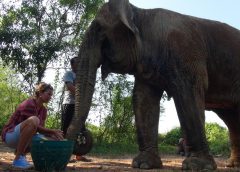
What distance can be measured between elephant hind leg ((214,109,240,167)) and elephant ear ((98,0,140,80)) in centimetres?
195

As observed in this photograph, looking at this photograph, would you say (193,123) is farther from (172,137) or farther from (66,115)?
(172,137)

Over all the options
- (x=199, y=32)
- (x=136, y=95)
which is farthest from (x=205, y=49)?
(x=136, y=95)

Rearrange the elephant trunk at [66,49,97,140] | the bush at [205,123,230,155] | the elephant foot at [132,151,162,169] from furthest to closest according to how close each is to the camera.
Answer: the bush at [205,123,230,155] < the elephant foot at [132,151,162,169] < the elephant trunk at [66,49,97,140]

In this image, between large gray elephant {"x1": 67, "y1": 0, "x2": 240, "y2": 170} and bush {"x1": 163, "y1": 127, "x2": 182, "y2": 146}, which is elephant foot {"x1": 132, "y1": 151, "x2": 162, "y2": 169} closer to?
large gray elephant {"x1": 67, "y1": 0, "x2": 240, "y2": 170}

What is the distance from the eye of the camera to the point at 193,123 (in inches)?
245

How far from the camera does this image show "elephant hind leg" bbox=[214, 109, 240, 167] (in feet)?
24.6

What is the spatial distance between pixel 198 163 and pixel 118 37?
81.6 inches

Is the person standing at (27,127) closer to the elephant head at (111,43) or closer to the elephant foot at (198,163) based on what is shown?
the elephant head at (111,43)

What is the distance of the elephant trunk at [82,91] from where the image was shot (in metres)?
5.83

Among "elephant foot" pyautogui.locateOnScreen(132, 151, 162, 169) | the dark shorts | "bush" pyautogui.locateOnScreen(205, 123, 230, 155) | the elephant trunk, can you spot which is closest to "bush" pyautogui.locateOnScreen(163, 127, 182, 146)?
"bush" pyautogui.locateOnScreen(205, 123, 230, 155)

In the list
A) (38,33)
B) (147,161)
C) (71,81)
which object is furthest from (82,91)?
(38,33)

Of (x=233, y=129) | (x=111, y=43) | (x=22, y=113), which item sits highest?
(x=111, y=43)

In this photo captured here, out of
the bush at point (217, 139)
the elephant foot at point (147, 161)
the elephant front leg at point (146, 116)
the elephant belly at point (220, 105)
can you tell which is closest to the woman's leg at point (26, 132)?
the elephant foot at point (147, 161)

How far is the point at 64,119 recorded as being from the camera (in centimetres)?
781
